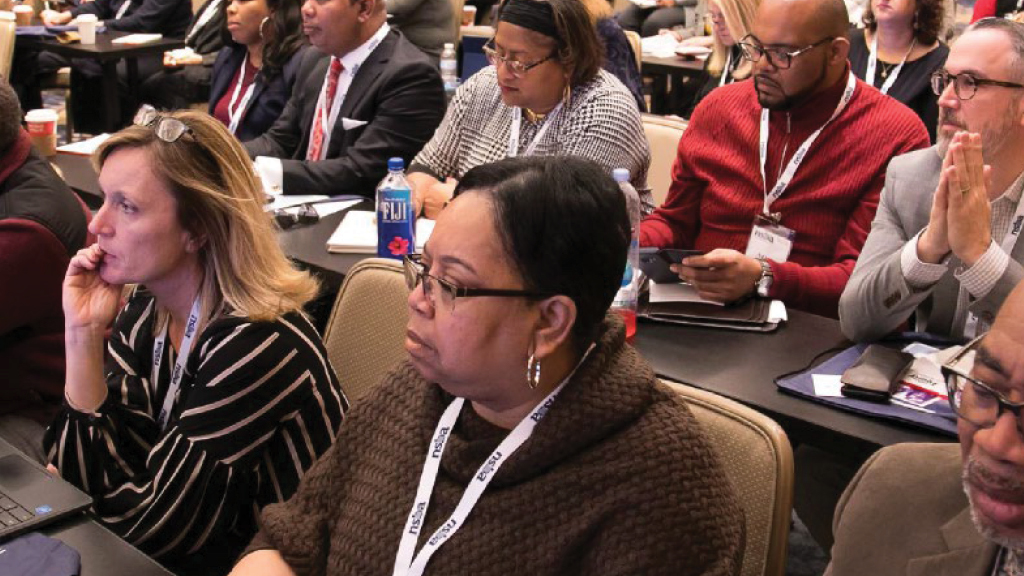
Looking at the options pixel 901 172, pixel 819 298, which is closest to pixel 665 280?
pixel 819 298

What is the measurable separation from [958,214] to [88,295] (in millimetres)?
1683

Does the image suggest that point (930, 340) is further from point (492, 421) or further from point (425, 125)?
point (425, 125)

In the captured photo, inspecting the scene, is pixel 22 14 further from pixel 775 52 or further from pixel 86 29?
pixel 775 52

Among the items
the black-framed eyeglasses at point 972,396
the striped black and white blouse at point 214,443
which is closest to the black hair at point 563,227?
the black-framed eyeglasses at point 972,396

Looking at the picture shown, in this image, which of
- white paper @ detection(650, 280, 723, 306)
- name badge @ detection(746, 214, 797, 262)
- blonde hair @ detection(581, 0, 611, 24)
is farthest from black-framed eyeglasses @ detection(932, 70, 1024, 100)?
blonde hair @ detection(581, 0, 611, 24)

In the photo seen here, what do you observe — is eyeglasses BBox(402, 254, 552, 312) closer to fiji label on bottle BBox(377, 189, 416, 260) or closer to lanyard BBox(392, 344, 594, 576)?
lanyard BBox(392, 344, 594, 576)

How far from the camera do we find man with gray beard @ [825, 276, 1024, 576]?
46.1 inches

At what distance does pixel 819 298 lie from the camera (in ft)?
8.75

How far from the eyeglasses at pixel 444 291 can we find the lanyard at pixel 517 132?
1873 millimetres

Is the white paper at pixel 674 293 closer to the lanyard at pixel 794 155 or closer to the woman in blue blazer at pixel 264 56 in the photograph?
the lanyard at pixel 794 155

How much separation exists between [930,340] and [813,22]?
0.90 metres

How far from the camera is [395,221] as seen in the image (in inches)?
111

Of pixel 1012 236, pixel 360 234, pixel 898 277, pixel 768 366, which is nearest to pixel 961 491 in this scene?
pixel 768 366

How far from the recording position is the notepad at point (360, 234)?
289cm
